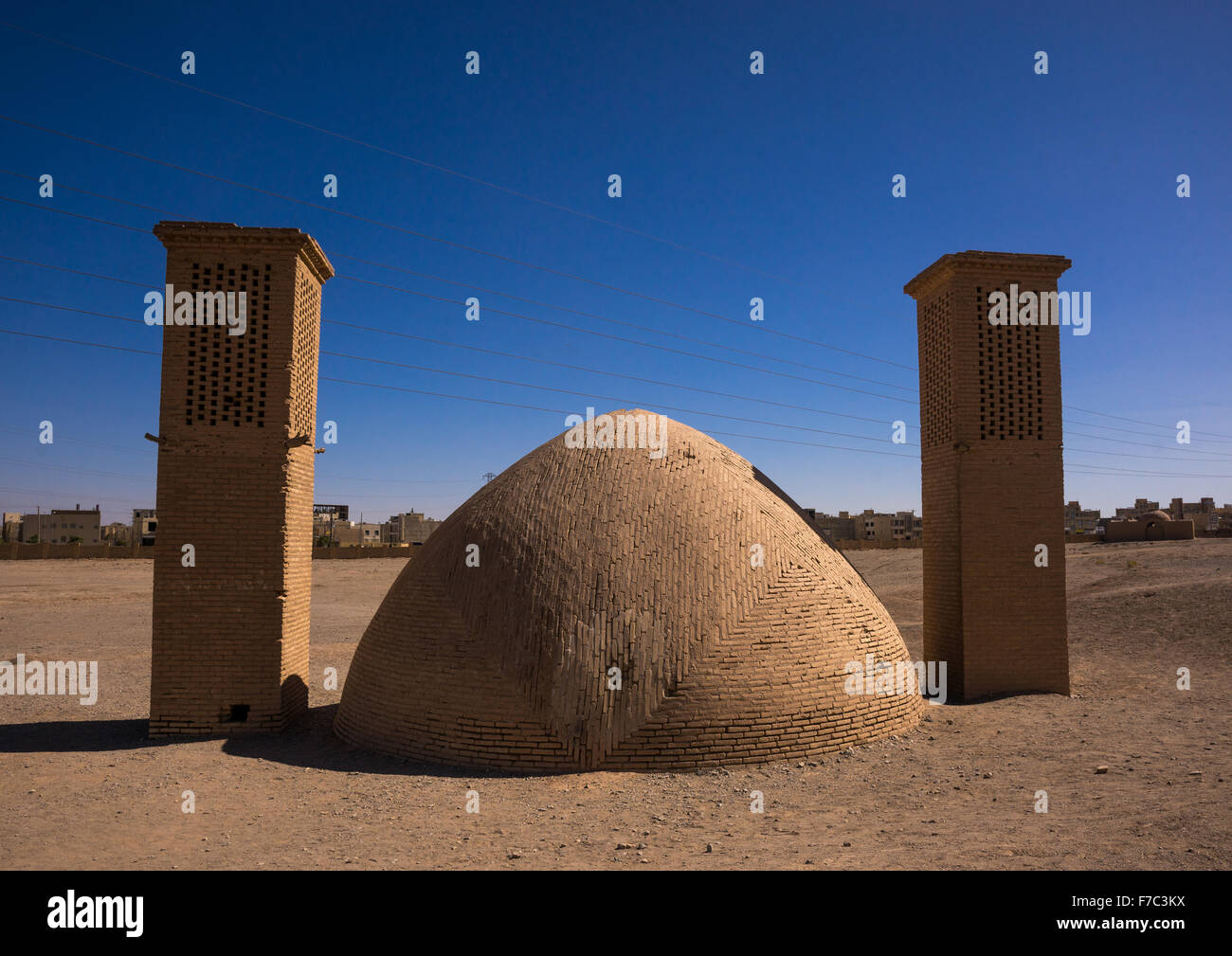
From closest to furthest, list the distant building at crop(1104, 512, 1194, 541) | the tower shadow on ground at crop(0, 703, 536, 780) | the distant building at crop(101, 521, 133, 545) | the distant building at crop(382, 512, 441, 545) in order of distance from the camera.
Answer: the tower shadow on ground at crop(0, 703, 536, 780) < the distant building at crop(1104, 512, 1194, 541) < the distant building at crop(101, 521, 133, 545) < the distant building at crop(382, 512, 441, 545)

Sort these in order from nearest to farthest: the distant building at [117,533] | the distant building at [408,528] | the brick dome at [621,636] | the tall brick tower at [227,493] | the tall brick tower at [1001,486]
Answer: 1. the brick dome at [621,636]
2. the tall brick tower at [227,493]
3. the tall brick tower at [1001,486]
4. the distant building at [117,533]
5. the distant building at [408,528]

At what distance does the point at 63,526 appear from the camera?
7212 cm

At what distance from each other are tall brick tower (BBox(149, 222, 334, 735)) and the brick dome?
1502 mm

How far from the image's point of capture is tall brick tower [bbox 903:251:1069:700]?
41.1 ft

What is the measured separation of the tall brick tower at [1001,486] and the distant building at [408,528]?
77.5 meters

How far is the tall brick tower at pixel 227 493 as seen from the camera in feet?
34.0

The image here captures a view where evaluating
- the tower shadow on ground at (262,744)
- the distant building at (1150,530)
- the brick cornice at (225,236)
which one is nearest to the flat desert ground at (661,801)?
the tower shadow on ground at (262,744)

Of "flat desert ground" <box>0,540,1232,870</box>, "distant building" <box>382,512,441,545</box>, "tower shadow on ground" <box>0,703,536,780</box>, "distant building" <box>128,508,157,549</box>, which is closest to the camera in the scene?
"flat desert ground" <box>0,540,1232,870</box>

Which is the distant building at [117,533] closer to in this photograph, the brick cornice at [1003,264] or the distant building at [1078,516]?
the brick cornice at [1003,264]

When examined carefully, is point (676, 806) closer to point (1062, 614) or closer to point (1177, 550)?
point (1062, 614)

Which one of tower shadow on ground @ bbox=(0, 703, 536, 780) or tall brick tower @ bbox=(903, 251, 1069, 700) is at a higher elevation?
tall brick tower @ bbox=(903, 251, 1069, 700)

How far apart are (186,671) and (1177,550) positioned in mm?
37152

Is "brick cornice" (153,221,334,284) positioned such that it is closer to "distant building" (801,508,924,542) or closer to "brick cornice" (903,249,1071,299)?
"brick cornice" (903,249,1071,299)

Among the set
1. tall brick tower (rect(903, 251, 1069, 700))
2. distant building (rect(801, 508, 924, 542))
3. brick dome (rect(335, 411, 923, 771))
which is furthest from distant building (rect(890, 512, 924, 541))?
brick dome (rect(335, 411, 923, 771))
